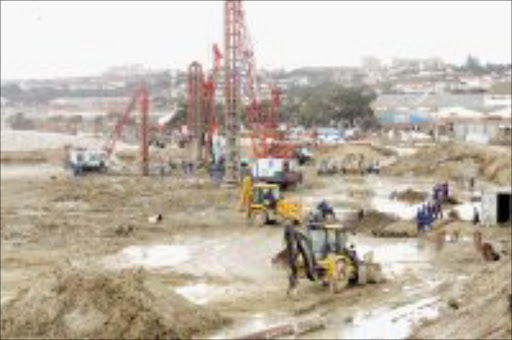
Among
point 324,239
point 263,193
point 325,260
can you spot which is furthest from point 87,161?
point 325,260

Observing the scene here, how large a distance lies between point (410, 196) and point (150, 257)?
19.5 metres

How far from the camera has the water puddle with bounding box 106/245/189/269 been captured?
90.7ft

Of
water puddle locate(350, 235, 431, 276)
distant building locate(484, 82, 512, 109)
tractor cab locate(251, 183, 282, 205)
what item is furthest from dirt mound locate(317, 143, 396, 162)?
distant building locate(484, 82, 512, 109)

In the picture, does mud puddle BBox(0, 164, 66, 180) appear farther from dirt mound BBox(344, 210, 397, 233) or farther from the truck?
dirt mound BBox(344, 210, 397, 233)

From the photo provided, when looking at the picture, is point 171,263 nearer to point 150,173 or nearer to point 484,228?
point 484,228

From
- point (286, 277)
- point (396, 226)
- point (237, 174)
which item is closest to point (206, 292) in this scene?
point (286, 277)

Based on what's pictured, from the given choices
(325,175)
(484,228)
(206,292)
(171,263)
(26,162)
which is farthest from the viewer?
(26,162)

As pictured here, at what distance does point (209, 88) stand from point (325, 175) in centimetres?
991

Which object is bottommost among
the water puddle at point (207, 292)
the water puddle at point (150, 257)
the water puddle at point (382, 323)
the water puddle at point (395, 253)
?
the water puddle at point (150, 257)

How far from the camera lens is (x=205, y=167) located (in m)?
65.2

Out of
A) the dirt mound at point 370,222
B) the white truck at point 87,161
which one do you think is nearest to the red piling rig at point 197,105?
the white truck at point 87,161

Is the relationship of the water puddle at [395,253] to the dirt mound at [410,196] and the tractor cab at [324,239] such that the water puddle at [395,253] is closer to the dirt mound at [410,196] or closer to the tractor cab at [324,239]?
the tractor cab at [324,239]

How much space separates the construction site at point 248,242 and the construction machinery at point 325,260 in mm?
46

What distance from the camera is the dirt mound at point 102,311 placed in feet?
56.2
